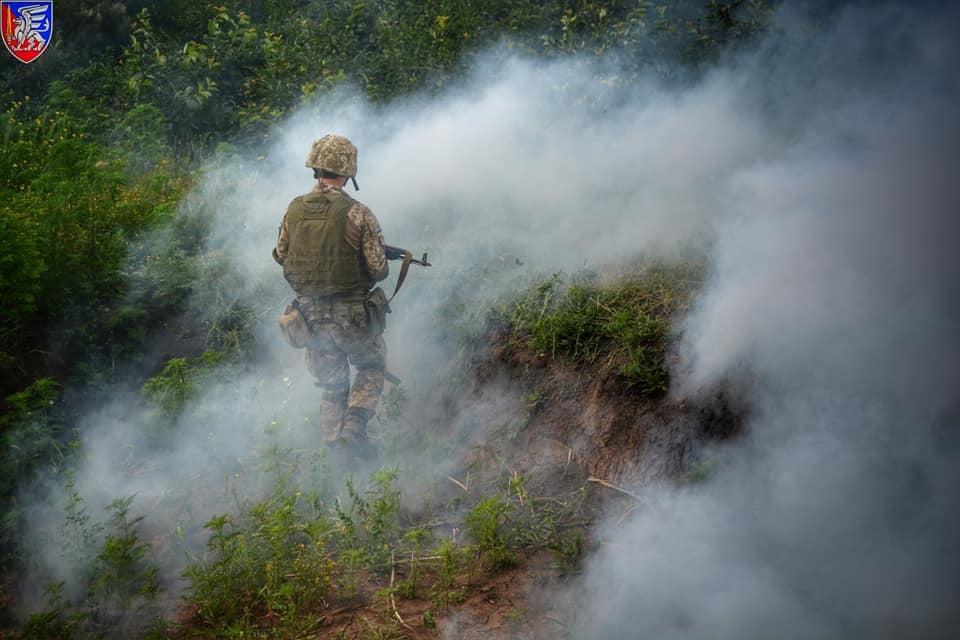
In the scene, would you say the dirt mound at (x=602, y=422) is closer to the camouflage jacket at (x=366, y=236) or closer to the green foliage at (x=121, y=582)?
the camouflage jacket at (x=366, y=236)

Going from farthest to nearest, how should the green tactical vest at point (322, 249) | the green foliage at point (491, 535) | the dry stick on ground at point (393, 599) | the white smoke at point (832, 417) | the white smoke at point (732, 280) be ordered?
1. the green tactical vest at point (322, 249)
2. the green foliage at point (491, 535)
3. the dry stick on ground at point (393, 599)
4. the white smoke at point (732, 280)
5. the white smoke at point (832, 417)

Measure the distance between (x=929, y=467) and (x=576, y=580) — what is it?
6.24 ft

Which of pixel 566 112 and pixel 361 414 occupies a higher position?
pixel 566 112

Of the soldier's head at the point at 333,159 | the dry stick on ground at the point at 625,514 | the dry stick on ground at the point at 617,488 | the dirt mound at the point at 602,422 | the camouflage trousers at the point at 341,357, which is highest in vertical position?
the soldier's head at the point at 333,159

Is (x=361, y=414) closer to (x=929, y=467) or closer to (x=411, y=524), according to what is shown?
(x=411, y=524)

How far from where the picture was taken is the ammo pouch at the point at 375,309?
6.40 m

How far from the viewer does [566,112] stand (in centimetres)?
844

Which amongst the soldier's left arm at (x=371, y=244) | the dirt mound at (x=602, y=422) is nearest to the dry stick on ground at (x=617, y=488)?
the dirt mound at (x=602, y=422)

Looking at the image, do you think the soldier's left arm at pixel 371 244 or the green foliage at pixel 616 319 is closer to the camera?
the green foliage at pixel 616 319

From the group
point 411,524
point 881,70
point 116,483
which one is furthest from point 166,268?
point 881,70

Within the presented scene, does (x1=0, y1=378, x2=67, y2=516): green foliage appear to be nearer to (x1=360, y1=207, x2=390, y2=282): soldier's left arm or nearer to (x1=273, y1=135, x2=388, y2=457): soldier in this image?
(x1=273, y1=135, x2=388, y2=457): soldier

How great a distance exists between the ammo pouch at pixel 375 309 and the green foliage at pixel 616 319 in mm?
978

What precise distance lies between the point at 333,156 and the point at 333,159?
0.8 inches

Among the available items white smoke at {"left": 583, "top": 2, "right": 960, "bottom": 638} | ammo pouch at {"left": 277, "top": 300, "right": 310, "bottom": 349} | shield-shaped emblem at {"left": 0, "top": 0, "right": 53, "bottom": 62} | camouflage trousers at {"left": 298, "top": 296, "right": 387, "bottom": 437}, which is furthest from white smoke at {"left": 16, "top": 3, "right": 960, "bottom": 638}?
shield-shaped emblem at {"left": 0, "top": 0, "right": 53, "bottom": 62}
